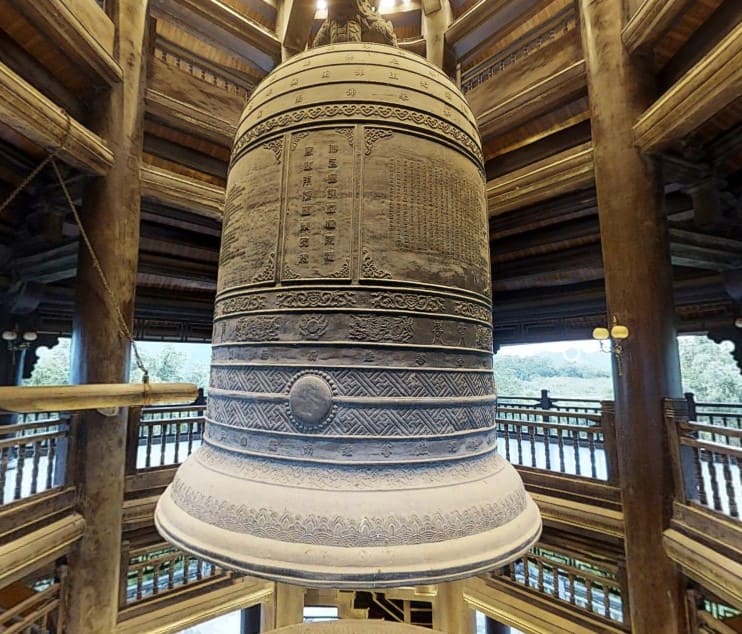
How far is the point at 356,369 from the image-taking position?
4.03ft

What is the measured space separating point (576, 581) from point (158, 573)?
4.13 metres

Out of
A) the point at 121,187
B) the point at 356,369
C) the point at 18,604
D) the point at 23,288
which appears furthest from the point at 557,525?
the point at 23,288

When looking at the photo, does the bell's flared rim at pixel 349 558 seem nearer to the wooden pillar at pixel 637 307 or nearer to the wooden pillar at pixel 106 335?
the wooden pillar at pixel 637 307

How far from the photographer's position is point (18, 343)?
605 centimetres

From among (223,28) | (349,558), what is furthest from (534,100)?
(349,558)

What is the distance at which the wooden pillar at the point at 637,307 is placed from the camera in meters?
2.91

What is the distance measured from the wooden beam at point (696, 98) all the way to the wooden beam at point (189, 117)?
3998 mm

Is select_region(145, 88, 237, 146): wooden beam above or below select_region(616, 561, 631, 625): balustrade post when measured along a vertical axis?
above

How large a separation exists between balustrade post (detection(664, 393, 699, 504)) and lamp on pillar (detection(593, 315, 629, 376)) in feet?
1.35

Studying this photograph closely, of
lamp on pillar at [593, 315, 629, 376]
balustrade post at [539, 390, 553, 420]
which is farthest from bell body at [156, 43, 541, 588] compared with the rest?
balustrade post at [539, 390, 553, 420]

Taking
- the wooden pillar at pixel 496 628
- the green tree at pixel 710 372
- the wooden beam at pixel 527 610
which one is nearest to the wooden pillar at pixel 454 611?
the wooden beam at pixel 527 610

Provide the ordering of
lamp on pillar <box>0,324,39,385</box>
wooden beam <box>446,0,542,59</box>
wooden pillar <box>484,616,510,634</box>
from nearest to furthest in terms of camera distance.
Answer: wooden beam <box>446,0,542,59</box> → wooden pillar <box>484,616,510,634</box> → lamp on pillar <box>0,324,39,385</box>

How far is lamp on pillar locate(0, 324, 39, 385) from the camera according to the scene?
5.86m

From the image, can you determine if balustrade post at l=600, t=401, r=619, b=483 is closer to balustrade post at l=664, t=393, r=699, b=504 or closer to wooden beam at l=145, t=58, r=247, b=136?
balustrade post at l=664, t=393, r=699, b=504
